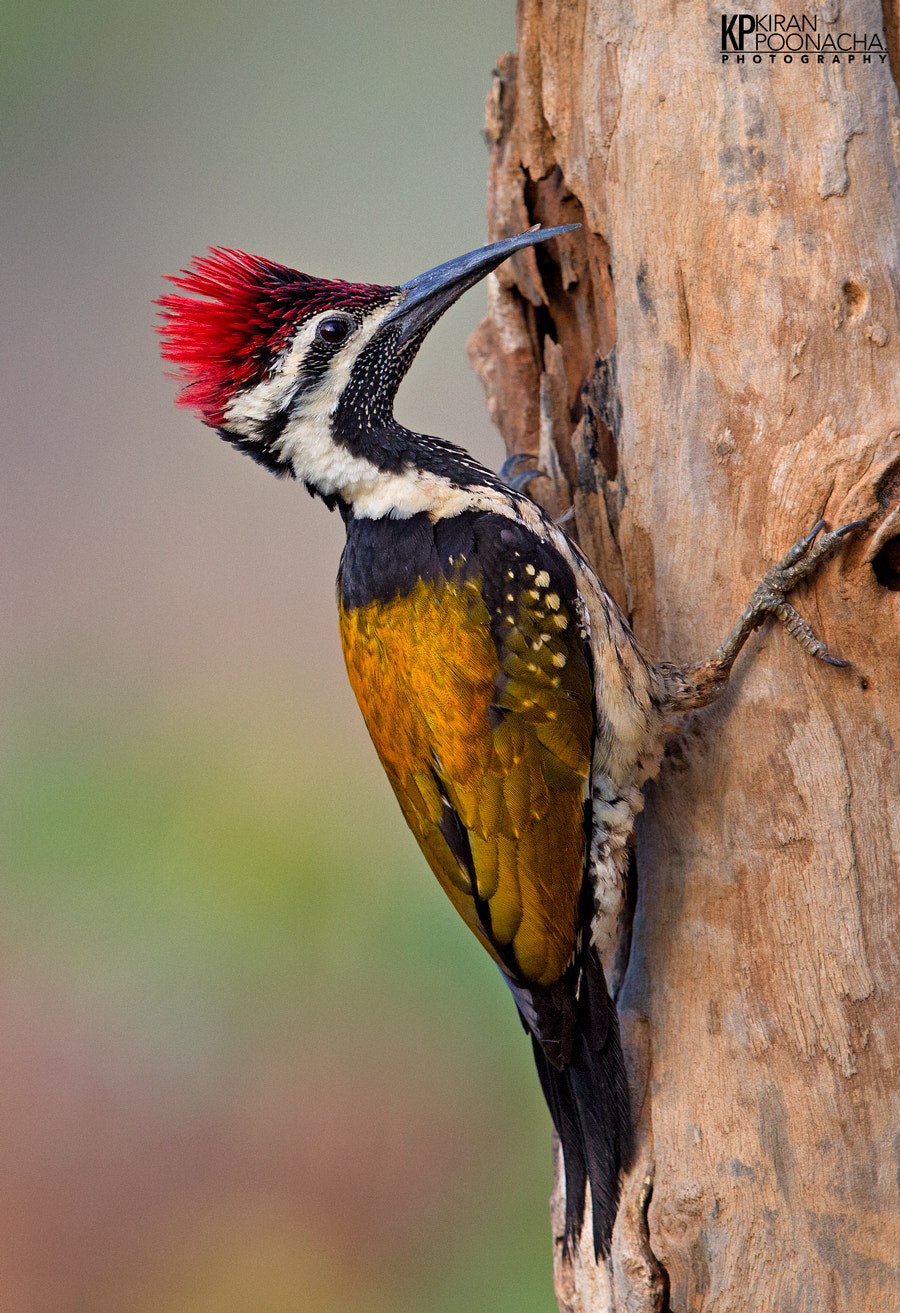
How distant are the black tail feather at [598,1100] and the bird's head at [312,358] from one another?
3.38ft

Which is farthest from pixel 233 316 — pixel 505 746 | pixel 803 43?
pixel 803 43

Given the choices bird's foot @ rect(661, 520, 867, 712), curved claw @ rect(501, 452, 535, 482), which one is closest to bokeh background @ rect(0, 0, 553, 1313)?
curved claw @ rect(501, 452, 535, 482)

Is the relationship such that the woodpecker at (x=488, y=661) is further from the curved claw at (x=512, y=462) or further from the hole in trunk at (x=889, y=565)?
the curved claw at (x=512, y=462)

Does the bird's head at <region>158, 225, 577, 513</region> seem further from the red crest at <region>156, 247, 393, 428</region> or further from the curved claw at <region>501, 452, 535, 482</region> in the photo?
the curved claw at <region>501, 452, 535, 482</region>

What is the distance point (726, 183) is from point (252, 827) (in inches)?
82.6

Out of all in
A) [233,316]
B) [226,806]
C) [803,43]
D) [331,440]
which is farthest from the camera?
[226,806]

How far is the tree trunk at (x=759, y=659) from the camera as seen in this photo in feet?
5.59

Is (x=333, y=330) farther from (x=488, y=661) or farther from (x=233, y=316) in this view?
(x=488, y=661)

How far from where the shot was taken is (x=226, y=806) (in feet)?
10.2

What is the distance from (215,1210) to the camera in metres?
2.92

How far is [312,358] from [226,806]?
1.53 meters

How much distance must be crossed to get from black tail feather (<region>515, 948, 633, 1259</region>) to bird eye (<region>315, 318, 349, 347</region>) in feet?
4.02

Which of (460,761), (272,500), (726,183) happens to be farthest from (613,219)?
(272,500)

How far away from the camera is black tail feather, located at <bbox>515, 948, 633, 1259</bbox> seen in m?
1.86
